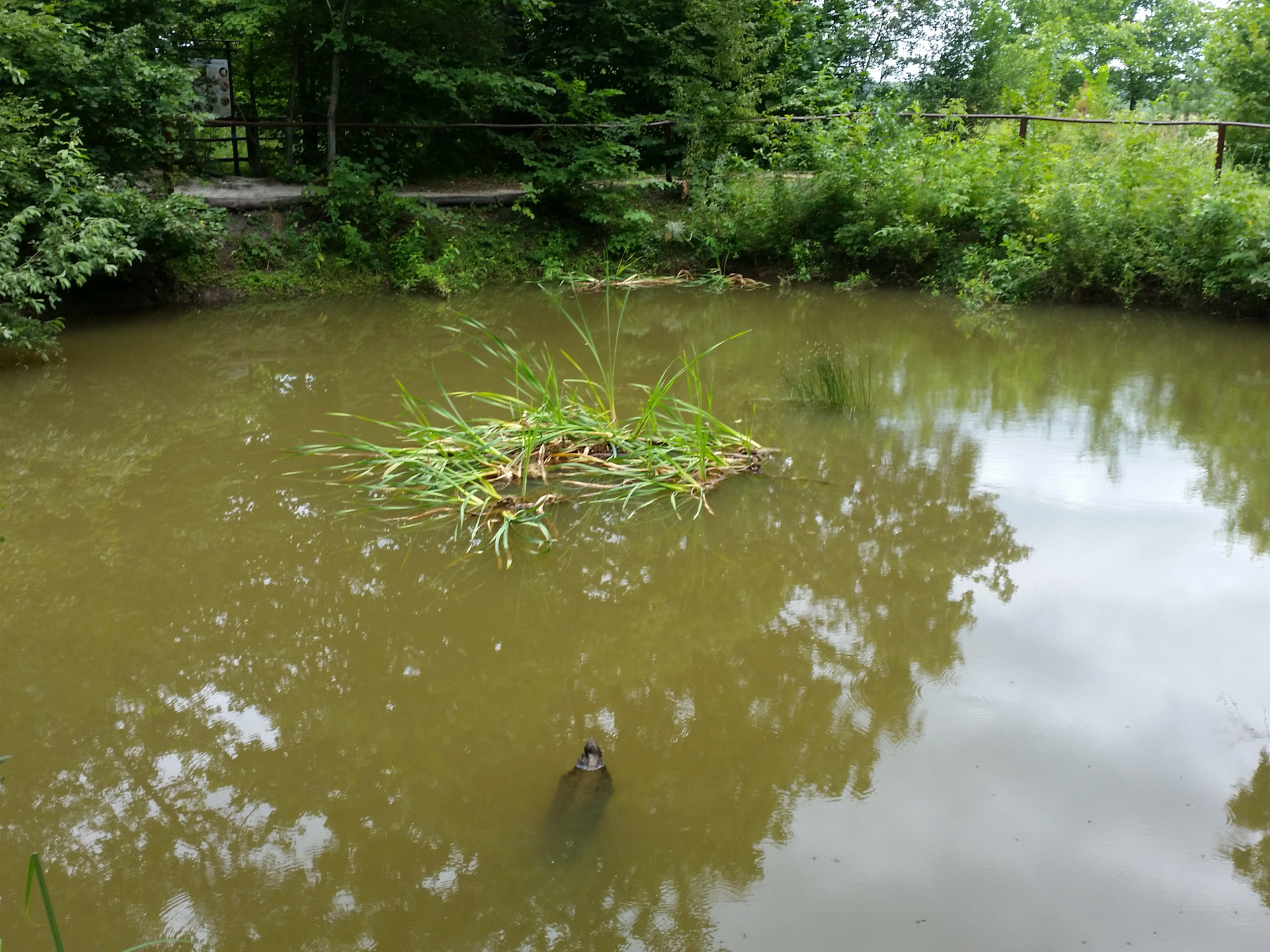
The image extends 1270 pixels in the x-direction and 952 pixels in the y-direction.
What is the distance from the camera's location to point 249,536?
4883 millimetres

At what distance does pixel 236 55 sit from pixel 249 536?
11.9 metres

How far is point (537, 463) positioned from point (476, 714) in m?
2.25

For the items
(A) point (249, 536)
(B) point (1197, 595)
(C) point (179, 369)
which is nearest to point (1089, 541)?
(B) point (1197, 595)

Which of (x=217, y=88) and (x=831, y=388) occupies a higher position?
(x=217, y=88)

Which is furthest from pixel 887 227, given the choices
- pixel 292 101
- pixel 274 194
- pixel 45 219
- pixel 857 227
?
pixel 45 219

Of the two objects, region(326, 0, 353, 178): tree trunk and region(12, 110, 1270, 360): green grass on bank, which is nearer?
region(12, 110, 1270, 360): green grass on bank

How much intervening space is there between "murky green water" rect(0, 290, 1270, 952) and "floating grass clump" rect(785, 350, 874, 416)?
305mm

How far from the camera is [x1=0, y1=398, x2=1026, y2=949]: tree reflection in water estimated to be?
8.72 ft

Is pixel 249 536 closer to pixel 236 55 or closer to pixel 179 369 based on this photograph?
pixel 179 369

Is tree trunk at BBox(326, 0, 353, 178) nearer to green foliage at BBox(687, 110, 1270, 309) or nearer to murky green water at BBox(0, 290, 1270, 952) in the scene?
green foliage at BBox(687, 110, 1270, 309)

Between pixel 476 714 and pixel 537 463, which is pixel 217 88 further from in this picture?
pixel 476 714

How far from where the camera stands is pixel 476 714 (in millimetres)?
3441

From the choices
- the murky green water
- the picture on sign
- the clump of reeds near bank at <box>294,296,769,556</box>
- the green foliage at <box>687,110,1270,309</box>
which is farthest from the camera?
the picture on sign

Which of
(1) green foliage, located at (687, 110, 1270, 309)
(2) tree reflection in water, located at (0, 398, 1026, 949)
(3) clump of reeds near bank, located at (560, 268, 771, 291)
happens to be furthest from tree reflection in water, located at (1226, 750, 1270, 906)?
(3) clump of reeds near bank, located at (560, 268, 771, 291)
